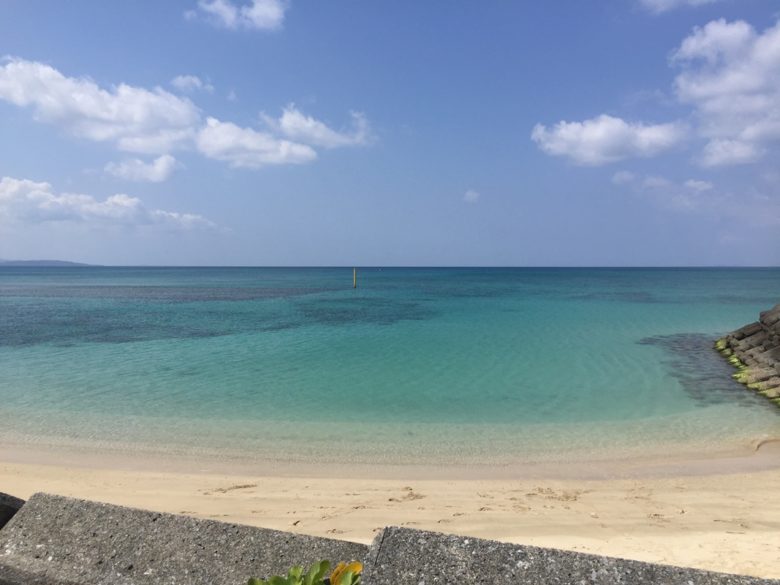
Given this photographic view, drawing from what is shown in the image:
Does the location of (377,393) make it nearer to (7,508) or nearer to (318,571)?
(7,508)

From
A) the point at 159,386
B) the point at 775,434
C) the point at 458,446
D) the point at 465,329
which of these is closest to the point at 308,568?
the point at 458,446

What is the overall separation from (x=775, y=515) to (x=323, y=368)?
1430 centimetres

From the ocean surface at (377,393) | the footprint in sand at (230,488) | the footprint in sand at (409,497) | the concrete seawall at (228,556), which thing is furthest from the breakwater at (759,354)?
the concrete seawall at (228,556)

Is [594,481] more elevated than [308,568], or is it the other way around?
[308,568]

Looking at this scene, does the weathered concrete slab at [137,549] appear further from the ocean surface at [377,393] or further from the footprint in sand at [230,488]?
the ocean surface at [377,393]

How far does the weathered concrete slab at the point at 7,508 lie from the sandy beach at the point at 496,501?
4603mm

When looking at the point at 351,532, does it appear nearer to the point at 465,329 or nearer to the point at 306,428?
the point at 306,428

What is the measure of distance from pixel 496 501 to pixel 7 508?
704 cm

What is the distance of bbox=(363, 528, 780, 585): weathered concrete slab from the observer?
7.50 ft

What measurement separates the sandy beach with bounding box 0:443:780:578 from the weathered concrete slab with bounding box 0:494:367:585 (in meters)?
4.57

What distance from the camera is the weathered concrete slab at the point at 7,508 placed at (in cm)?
316

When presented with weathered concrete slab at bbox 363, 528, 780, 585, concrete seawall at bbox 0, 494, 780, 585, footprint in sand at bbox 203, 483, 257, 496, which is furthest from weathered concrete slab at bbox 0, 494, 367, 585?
footprint in sand at bbox 203, 483, 257, 496

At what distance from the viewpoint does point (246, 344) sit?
2538 centimetres

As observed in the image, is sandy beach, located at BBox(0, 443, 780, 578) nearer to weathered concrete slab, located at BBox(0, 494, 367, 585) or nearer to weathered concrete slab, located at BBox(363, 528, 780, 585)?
weathered concrete slab, located at BBox(0, 494, 367, 585)
